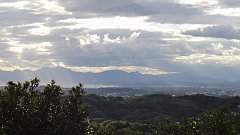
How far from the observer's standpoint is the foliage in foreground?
48.0 m

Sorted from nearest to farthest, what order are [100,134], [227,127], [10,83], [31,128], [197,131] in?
[31,128] → [10,83] → [100,134] → [227,127] → [197,131]

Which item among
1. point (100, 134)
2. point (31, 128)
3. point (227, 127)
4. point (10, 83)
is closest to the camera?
point (31, 128)

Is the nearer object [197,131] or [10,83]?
[10,83]

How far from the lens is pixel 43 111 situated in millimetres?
49406

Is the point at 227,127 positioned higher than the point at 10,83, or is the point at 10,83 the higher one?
the point at 10,83

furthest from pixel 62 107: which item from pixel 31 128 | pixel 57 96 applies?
pixel 31 128

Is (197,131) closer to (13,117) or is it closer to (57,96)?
(57,96)

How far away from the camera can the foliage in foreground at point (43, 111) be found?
4797cm

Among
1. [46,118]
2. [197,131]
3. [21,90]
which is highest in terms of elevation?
[21,90]

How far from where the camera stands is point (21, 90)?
50.3 meters

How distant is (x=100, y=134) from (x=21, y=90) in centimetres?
1739

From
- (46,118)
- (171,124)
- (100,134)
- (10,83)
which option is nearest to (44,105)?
(46,118)

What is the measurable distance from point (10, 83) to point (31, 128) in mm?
7285

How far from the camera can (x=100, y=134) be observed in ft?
205
